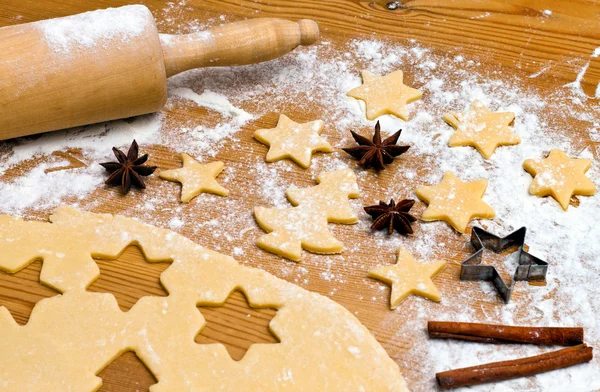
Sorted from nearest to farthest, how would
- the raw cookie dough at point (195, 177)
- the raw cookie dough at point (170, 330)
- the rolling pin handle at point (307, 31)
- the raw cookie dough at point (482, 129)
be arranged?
the raw cookie dough at point (170, 330) → the raw cookie dough at point (195, 177) → the raw cookie dough at point (482, 129) → the rolling pin handle at point (307, 31)

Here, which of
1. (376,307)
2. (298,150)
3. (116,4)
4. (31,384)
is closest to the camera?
(31,384)

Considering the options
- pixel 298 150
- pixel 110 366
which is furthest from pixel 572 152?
pixel 110 366

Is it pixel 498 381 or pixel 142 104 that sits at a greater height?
pixel 142 104

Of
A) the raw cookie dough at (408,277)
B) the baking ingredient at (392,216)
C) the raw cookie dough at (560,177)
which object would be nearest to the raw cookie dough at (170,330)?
the raw cookie dough at (408,277)

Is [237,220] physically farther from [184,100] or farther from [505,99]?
[505,99]

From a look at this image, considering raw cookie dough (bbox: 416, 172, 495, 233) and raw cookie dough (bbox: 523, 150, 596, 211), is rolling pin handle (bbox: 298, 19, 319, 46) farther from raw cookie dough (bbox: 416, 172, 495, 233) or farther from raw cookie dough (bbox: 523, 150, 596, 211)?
raw cookie dough (bbox: 523, 150, 596, 211)

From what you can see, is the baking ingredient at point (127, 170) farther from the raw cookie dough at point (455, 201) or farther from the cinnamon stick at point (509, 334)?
the cinnamon stick at point (509, 334)

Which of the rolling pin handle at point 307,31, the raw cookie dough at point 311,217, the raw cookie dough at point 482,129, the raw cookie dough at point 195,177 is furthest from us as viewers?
the rolling pin handle at point 307,31
